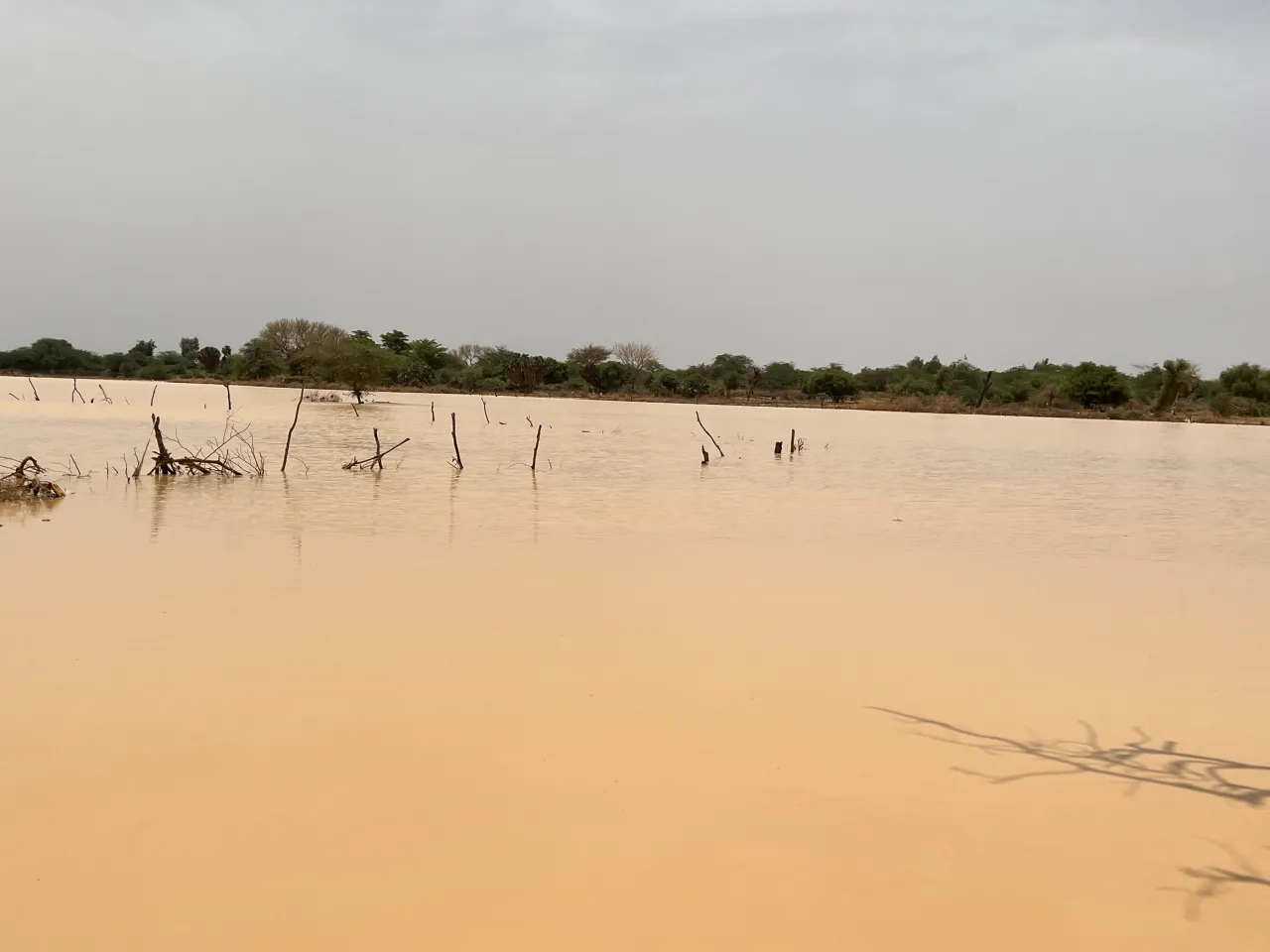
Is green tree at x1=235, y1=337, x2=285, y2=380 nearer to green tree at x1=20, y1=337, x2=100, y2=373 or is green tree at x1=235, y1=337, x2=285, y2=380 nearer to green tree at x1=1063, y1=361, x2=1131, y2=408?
green tree at x1=20, y1=337, x2=100, y2=373

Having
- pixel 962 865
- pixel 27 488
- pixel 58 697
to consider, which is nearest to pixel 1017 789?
pixel 962 865

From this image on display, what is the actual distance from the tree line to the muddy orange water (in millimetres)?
38950

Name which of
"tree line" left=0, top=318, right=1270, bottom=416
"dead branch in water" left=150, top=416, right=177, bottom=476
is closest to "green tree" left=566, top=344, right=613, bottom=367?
"tree line" left=0, top=318, right=1270, bottom=416

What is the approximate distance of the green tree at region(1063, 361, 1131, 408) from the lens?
55469 mm

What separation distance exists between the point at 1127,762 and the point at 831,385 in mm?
57196

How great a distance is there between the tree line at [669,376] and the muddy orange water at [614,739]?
38950 millimetres

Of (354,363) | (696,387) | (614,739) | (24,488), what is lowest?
(614,739)

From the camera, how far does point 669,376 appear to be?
61906 millimetres

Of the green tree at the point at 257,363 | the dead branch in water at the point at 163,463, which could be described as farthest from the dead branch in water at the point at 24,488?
the green tree at the point at 257,363

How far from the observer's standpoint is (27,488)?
10.4 metres

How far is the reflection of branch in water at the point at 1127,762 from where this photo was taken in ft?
13.0

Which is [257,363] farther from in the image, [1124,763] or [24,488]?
Answer: [1124,763]

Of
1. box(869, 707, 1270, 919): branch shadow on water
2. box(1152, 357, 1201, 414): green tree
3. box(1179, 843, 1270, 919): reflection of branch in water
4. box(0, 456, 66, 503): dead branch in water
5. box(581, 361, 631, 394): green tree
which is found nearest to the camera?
box(1179, 843, 1270, 919): reflection of branch in water

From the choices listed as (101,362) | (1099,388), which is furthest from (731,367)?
(101,362)
